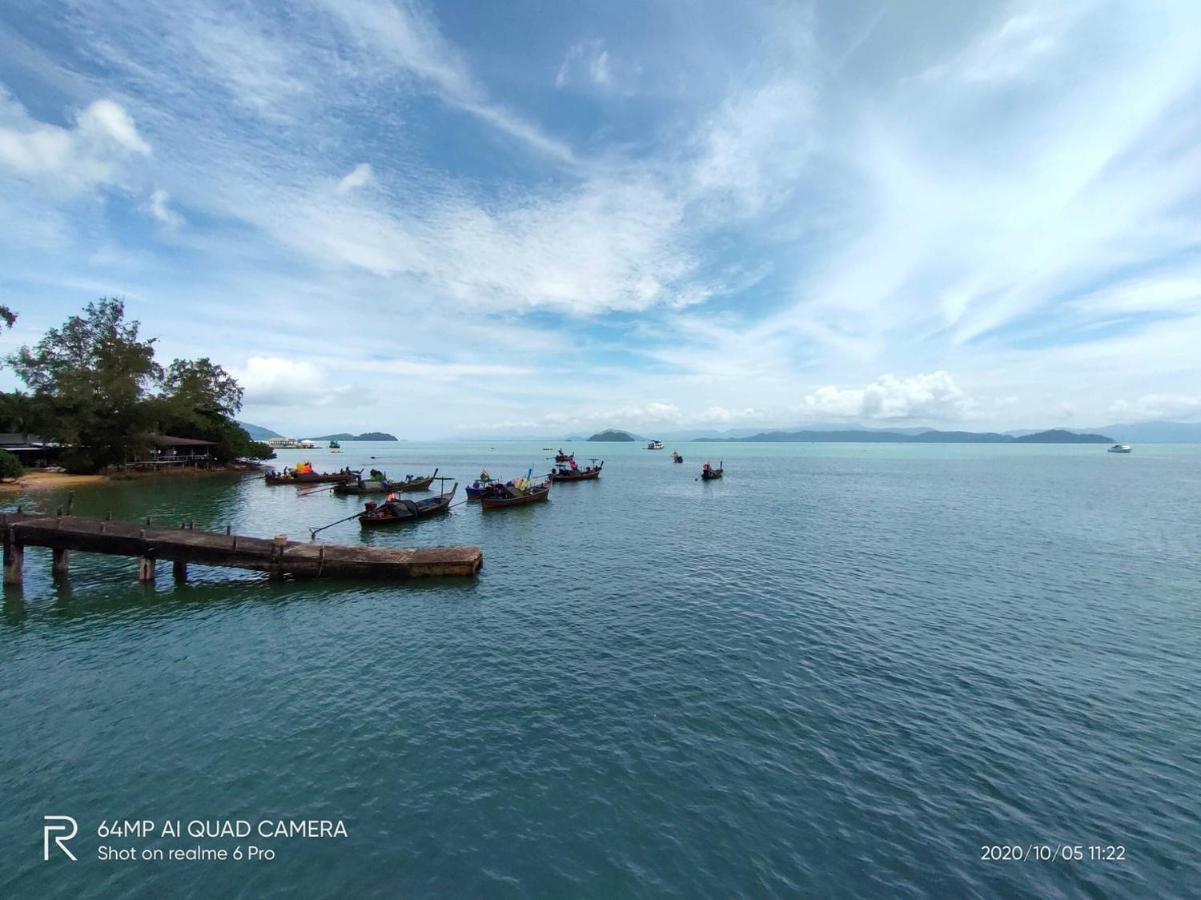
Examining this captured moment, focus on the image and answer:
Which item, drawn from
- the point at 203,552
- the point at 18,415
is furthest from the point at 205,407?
the point at 203,552

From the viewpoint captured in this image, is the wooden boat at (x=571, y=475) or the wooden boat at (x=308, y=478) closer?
the wooden boat at (x=308, y=478)

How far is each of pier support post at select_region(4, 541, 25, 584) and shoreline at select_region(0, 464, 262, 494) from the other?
Answer: 46482 millimetres

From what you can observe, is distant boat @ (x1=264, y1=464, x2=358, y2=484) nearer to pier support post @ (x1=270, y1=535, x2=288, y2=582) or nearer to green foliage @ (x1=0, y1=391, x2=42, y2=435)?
green foliage @ (x1=0, y1=391, x2=42, y2=435)

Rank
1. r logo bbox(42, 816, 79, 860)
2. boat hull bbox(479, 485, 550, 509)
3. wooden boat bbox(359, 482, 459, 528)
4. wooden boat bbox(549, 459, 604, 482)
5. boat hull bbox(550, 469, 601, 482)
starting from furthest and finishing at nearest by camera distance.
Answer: wooden boat bbox(549, 459, 604, 482), boat hull bbox(550, 469, 601, 482), boat hull bbox(479, 485, 550, 509), wooden boat bbox(359, 482, 459, 528), r logo bbox(42, 816, 79, 860)

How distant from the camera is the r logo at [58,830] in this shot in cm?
947

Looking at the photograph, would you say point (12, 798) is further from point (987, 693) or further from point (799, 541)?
point (799, 541)

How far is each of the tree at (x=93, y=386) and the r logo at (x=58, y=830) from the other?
8024cm

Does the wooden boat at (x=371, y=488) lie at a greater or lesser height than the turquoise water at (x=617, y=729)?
greater

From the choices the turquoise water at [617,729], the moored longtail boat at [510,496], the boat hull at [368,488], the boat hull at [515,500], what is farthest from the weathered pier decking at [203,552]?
the boat hull at [368,488]

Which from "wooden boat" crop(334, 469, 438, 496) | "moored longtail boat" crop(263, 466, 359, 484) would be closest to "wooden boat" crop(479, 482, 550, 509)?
"wooden boat" crop(334, 469, 438, 496)

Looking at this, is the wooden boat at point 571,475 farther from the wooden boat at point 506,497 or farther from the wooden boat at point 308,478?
the wooden boat at point 308,478

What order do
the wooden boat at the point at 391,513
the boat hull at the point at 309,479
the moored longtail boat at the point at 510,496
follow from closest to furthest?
the wooden boat at the point at 391,513 → the moored longtail boat at the point at 510,496 → the boat hull at the point at 309,479

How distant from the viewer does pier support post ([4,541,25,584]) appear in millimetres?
24141

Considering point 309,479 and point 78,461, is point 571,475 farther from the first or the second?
point 78,461
